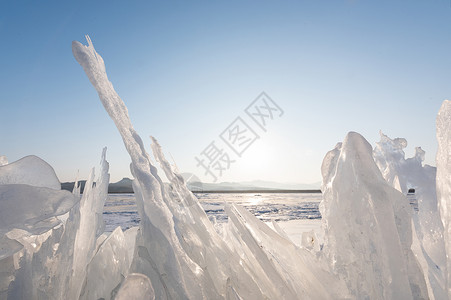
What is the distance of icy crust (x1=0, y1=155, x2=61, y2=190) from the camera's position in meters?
1.03

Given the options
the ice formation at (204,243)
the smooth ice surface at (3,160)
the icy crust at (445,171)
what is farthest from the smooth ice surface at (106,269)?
the icy crust at (445,171)

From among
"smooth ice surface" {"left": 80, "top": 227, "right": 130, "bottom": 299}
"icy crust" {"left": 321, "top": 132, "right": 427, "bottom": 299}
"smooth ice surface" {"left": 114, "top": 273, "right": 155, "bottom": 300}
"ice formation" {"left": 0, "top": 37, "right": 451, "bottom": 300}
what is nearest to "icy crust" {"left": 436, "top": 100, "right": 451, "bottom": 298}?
"ice formation" {"left": 0, "top": 37, "right": 451, "bottom": 300}

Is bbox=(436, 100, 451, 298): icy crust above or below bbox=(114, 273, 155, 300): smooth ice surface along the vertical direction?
above

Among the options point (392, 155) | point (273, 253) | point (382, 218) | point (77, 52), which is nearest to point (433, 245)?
point (392, 155)

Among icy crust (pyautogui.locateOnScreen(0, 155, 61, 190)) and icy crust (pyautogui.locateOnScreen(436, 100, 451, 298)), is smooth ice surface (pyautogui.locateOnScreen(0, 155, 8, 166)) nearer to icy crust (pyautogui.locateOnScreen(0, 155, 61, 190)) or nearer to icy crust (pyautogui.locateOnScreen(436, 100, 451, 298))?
icy crust (pyautogui.locateOnScreen(0, 155, 61, 190))

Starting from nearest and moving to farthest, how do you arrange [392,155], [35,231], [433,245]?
[35,231] < [433,245] < [392,155]

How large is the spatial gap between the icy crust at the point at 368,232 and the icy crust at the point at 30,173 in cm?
100

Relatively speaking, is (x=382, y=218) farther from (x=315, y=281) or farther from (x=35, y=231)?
(x=35, y=231)

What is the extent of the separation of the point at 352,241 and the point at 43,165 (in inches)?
43.3

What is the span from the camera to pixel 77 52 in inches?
37.8

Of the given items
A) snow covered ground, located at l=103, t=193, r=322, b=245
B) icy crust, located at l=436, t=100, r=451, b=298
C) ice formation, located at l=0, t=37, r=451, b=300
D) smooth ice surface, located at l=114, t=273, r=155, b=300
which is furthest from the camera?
snow covered ground, located at l=103, t=193, r=322, b=245

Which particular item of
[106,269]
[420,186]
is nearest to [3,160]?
[106,269]

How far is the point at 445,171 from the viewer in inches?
40.8

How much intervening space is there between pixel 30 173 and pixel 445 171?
56.1 inches
